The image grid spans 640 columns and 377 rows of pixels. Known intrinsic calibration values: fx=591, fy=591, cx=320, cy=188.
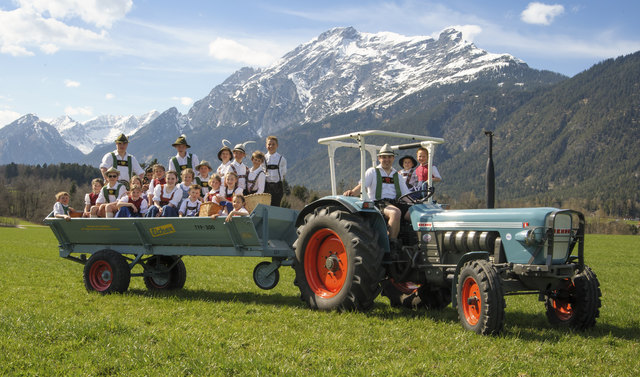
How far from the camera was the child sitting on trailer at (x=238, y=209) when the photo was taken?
830 cm

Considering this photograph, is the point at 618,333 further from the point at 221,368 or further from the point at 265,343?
the point at 221,368

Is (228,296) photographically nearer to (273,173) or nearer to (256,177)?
(256,177)

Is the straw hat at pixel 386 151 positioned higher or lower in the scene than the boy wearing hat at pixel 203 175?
higher

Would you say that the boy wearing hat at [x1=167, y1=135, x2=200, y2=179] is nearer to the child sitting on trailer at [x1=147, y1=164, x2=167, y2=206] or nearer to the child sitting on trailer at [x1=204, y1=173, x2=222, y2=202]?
the child sitting on trailer at [x1=147, y1=164, x2=167, y2=206]

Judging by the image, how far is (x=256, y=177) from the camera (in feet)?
33.5

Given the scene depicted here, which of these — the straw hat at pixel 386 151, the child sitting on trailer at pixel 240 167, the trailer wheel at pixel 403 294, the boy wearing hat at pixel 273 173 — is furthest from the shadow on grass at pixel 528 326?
the child sitting on trailer at pixel 240 167

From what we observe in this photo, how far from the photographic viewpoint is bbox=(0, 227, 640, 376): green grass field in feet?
16.6

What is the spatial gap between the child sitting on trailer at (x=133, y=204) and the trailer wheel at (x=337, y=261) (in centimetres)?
332

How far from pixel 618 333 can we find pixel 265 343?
432 centimetres

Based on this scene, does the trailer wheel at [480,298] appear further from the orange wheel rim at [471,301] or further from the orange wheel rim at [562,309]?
the orange wheel rim at [562,309]

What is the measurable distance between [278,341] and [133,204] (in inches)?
200

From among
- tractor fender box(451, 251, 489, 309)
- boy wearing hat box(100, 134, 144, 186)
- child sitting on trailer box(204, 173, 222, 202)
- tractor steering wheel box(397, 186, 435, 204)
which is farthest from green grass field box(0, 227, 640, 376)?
boy wearing hat box(100, 134, 144, 186)

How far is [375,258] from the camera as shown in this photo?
7445 millimetres

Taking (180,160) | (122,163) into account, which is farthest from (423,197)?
(122,163)
